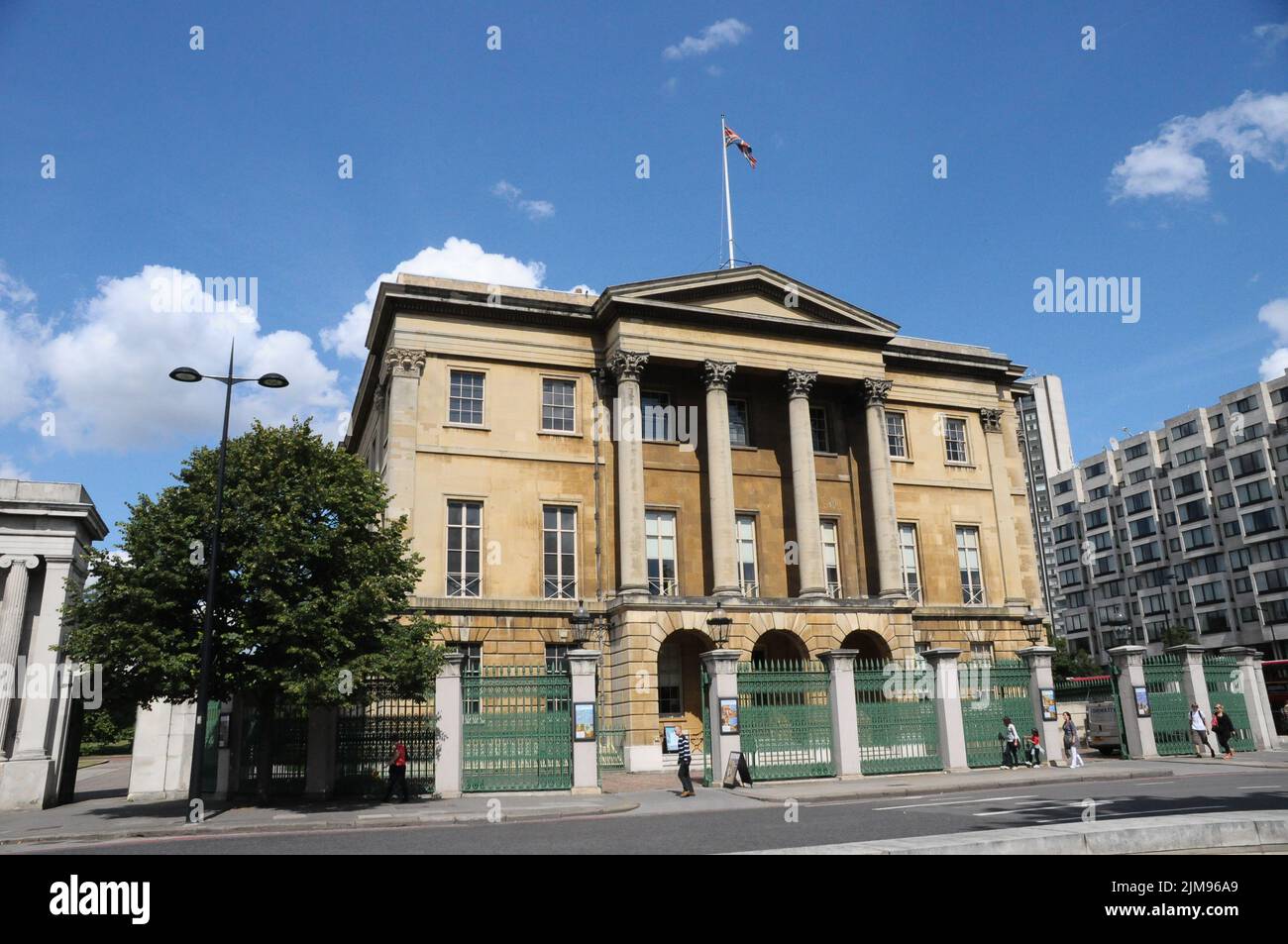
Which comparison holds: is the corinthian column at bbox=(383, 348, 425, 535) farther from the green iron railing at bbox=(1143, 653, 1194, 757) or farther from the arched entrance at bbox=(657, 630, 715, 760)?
the green iron railing at bbox=(1143, 653, 1194, 757)

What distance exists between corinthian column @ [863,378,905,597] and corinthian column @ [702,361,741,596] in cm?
602

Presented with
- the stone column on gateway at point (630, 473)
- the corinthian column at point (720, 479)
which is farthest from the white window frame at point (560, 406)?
the corinthian column at point (720, 479)

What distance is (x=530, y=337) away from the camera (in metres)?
35.1

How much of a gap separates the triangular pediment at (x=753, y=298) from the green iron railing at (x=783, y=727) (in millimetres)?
15235

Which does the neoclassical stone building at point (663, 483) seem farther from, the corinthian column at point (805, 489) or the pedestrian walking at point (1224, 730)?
the pedestrian walking at point (1224, 730)

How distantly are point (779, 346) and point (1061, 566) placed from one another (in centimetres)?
8279

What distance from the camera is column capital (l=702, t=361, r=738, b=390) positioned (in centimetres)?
3503

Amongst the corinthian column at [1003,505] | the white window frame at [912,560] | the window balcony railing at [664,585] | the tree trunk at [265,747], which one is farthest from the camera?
the corinthian column at [1003,505]

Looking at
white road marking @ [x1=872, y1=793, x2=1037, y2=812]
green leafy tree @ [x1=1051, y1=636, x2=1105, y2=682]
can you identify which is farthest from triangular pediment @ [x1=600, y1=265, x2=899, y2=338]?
green leafy tree @ [x1=1051, y1=636, x2=1105, y2=682]

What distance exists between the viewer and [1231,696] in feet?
103

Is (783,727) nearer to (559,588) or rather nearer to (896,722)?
(896,722)

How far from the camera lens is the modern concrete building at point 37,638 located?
23.7 metres
